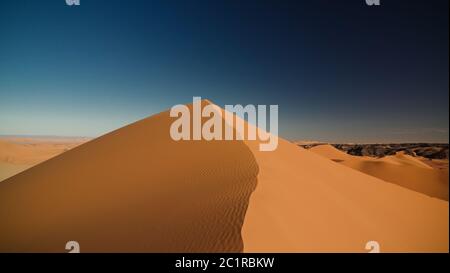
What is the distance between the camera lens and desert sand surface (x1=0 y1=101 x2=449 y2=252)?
5.73 m

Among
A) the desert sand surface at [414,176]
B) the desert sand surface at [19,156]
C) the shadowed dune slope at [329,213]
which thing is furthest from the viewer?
the desert sand surface at [19,156]

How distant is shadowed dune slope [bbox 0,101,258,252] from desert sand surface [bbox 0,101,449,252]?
0.03 meters

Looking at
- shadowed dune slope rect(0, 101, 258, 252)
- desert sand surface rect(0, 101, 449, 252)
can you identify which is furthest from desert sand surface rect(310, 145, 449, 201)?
shadowed dune slope rect(0, 101, 258, 252)

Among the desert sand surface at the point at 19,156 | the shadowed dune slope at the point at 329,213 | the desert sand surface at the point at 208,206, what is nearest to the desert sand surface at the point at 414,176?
the shadowed dune slope at the point at 329,213

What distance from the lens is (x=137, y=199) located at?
8.08m

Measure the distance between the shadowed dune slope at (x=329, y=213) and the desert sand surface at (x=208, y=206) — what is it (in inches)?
1.3

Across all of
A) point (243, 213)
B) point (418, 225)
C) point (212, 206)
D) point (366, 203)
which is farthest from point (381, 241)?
point (212, 206)

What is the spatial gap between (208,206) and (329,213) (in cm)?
340

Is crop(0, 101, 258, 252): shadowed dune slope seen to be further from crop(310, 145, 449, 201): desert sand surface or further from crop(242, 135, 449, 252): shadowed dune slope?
crop(310, 145, 449, 201): desert sand surface

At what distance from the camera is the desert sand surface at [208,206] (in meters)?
5.73

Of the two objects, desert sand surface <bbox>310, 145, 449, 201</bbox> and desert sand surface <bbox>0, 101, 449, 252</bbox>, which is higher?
desert sand surface <bbox>0, 101, 449, 252</bbox>

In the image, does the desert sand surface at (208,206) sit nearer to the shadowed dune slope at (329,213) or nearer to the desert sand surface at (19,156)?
the shadowed dune slope at (329,213)

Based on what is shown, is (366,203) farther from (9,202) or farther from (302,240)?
(9,202)
